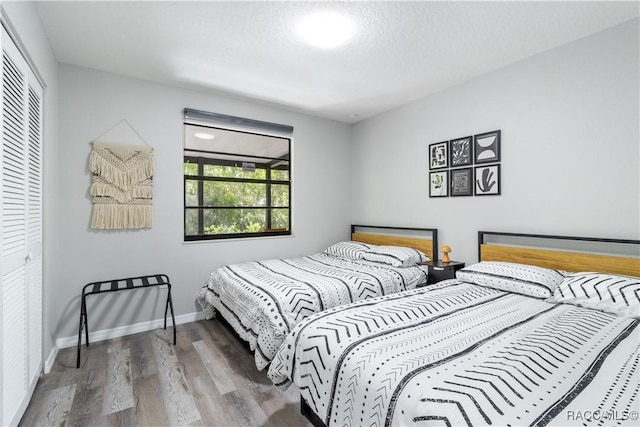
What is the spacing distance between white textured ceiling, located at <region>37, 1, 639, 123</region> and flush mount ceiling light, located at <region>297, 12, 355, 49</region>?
0.19 feet

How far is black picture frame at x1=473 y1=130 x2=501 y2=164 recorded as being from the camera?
2805 millimetres

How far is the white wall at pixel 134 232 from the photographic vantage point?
2.69 m

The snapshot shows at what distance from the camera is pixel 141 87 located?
2984mm

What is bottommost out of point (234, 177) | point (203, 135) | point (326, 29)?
point (234, 177)

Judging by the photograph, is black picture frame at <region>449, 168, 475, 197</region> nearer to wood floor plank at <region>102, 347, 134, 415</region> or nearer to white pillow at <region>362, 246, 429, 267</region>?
white pillow at <region>362, 246, 429, 267</region>

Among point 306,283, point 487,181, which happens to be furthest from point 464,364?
point 487,181

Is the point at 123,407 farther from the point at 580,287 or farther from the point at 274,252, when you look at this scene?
the point at 580,287

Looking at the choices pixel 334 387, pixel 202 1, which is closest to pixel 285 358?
pixel 334 387

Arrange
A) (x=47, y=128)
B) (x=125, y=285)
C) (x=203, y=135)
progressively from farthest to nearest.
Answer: (x=203, y=135)
(x=125, y=285)
(x=47, y=128)

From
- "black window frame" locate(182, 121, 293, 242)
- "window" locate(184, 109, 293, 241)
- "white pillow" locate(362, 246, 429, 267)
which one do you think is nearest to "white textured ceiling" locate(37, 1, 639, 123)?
"window" locate(184, 109, 293, 241)

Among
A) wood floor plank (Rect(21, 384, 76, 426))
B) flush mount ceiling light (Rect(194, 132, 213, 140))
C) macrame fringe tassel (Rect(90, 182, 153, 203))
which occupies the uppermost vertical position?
flush mount ceiling light (Rect(194, 132, 213, 140))

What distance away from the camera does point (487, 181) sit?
2879mm

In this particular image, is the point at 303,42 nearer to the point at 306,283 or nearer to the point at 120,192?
the point at 306,283

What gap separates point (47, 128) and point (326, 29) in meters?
2.15
